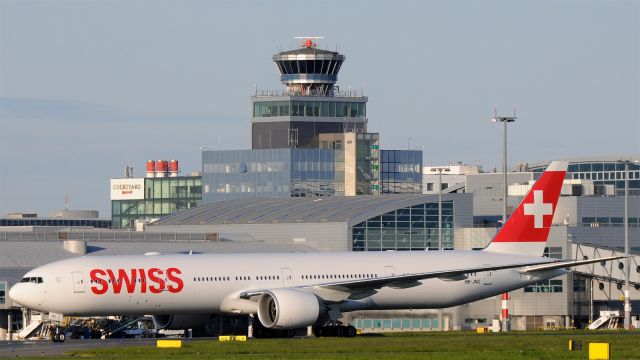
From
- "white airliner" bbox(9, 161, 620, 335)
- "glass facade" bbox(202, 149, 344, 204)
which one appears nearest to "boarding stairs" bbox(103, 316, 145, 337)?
"white airliner" bbox(9, 161, 620, 335)

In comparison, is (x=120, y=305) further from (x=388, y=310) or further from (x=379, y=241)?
(x=379, y=241)

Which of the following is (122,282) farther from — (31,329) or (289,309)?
(31,329)

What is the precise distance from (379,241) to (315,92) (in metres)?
72.6

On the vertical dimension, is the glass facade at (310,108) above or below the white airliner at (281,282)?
above

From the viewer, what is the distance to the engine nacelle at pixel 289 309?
69.7 meters

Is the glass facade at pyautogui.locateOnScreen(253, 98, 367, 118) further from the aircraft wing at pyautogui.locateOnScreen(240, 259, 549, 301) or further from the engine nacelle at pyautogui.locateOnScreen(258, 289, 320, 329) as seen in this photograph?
the engine nacelle at pyautogui.locateOnScreen(258, 289, 320, 329)

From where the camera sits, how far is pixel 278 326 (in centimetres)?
7012

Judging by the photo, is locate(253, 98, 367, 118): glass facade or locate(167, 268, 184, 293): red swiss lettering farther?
locate(253, 98, 367, 118): glass facade

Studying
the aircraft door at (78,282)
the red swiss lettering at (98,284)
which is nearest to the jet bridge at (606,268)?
the red swiss lettering at (98,284)

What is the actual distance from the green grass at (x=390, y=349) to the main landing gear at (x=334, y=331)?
11.5 feet

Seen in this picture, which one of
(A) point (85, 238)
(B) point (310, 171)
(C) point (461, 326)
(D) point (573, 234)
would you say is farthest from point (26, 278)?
(B) point (310, 171)

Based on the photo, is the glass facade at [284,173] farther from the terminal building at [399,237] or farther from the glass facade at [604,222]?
the glass facade at [604,222]

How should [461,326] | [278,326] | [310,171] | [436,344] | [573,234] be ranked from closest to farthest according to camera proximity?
[436,344] < [278,326] < [461,326] < [573,234] < [310,171]

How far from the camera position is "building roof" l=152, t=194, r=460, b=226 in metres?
119
